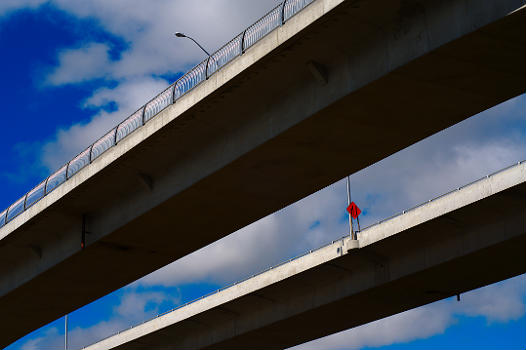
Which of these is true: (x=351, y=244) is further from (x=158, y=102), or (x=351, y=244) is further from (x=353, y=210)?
(x=158, y=102)

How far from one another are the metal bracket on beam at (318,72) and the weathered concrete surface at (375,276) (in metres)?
10.5

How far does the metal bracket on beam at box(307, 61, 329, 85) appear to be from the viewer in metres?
19.1

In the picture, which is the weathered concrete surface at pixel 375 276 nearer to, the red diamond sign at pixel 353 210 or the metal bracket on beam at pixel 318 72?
the red diamond sign at pixel 353 210

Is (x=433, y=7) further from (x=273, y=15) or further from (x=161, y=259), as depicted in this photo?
(x=161, y=259)

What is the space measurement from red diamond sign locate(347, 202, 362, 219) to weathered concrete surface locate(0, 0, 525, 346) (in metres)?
11.0

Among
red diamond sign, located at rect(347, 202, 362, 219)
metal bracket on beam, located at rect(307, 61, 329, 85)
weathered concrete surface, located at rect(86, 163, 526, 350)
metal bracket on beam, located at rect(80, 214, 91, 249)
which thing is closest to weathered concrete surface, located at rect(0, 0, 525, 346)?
metal bracket on beam, located at rect(307, 61, 329, 85)

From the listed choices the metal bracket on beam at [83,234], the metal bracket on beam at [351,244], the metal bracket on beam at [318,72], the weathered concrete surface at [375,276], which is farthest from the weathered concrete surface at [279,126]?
the weathered concrete surface at [375,276]

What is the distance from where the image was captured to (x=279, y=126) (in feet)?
66.4

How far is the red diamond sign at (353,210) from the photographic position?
3674 centimetres

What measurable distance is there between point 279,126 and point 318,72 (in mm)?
1794

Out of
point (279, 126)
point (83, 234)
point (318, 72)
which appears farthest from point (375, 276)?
point (318, 72)

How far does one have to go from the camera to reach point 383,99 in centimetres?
1841

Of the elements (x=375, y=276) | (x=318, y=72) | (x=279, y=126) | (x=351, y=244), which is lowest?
(x=375, y=276)

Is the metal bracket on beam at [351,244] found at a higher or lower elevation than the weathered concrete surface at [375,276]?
higher
